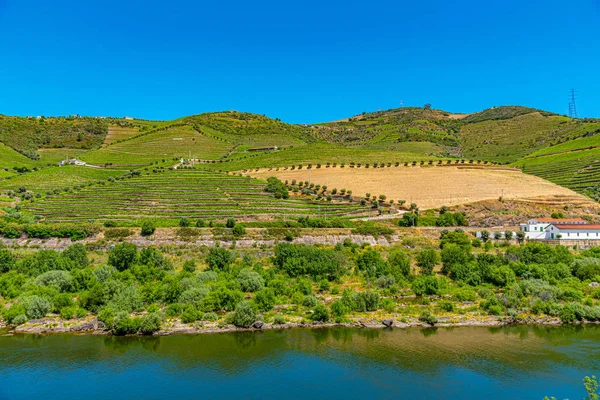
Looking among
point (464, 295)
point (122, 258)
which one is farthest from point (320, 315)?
point (122, 258)

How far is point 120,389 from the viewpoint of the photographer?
27.8 m

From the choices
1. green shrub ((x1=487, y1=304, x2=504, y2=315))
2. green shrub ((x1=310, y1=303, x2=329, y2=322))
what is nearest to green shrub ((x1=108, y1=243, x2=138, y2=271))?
green shrub ((x1=310, y1=303, x2=329, y2=322))

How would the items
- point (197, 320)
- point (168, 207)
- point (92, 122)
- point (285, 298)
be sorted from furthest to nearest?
point (92, 122) → point (168, 207) → point (285, 298) → point (197, 320)

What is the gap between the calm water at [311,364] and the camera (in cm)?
2736

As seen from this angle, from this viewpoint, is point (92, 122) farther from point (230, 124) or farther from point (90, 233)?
point (90, 233)

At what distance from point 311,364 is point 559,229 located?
53.5 meters

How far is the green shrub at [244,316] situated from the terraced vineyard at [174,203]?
96.3 ft

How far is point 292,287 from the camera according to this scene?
47.2 m

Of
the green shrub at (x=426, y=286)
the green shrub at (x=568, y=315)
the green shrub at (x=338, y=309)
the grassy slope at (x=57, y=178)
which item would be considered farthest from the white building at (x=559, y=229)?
the grassy slope at (x=57, y=178)

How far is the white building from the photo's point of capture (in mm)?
63844

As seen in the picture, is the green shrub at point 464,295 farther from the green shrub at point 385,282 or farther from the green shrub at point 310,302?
the green shrub at point 310,302

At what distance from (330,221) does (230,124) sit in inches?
4677

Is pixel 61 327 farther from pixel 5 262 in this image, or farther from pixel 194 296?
pixel 5 262

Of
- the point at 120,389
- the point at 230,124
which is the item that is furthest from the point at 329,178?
the point at 230,124
